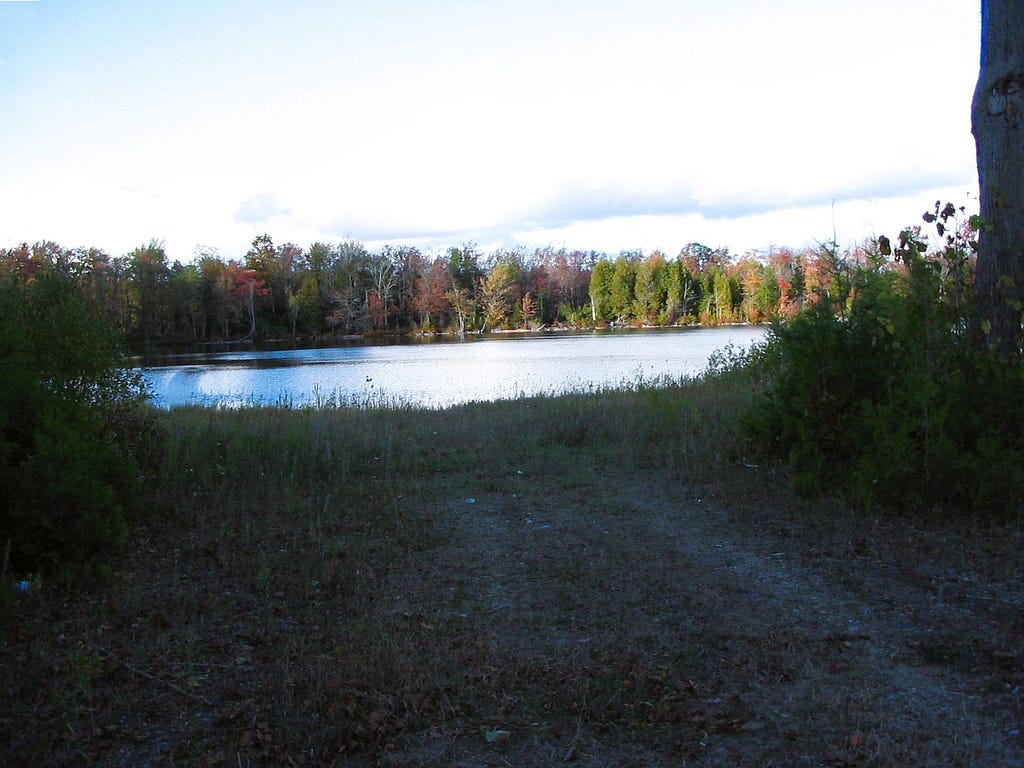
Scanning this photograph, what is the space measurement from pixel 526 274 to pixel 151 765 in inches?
3960

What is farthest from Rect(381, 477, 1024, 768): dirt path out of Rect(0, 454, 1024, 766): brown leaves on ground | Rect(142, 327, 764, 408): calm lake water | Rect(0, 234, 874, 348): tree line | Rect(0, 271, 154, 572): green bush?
Rect(0, 234, 874, 348): tree line

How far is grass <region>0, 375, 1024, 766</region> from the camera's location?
11.6 ft

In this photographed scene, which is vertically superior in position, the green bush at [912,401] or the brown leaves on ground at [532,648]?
the green bush at [912,401]

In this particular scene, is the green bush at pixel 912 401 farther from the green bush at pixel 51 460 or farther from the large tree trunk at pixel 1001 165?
the green bush at pixel 51 460

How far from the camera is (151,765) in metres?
3.41

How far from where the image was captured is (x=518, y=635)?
4.70 m

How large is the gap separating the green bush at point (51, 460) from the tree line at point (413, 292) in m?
56.2

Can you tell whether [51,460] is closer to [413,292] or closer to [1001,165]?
[1001,165]

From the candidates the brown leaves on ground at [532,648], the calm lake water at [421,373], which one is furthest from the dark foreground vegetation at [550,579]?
the calm lake water at [421,373]

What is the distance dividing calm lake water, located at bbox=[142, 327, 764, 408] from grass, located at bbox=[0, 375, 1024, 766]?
11.2 meters

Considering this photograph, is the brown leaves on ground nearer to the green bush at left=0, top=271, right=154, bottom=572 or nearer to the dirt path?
the dirt path

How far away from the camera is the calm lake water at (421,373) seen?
23.8m

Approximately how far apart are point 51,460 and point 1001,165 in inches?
321

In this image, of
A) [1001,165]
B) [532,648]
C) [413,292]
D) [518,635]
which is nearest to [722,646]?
[532,648]
